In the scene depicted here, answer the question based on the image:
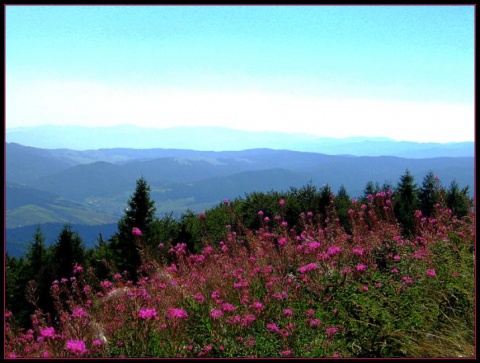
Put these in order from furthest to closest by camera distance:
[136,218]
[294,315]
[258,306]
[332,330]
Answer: [136,218] < [294,315] < [258,306] < [332,330]

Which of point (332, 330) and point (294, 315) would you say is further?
point (294, 315)

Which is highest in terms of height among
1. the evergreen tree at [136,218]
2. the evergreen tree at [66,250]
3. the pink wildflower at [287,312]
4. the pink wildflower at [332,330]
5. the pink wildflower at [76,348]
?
the pink wildflower at [76,348]

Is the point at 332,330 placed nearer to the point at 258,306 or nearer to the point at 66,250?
the point at 258,306

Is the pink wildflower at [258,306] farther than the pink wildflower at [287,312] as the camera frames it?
Yes

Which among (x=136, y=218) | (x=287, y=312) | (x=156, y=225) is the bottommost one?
(x=156, y=225)

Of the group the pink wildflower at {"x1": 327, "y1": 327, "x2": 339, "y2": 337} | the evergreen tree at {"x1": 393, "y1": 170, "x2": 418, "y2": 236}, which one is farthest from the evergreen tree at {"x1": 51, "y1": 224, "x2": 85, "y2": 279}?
the pink wildflower at {"x1": 327, "y1": 327, "x2": 339, "y2": 337}

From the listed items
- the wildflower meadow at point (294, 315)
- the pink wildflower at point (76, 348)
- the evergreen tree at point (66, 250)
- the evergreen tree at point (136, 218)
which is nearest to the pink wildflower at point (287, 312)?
the wildflower meadow at point (294, 315)

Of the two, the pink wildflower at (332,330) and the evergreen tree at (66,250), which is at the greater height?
the pink wildflower at (332,330)

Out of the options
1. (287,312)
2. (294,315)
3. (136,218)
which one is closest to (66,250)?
(136,218)

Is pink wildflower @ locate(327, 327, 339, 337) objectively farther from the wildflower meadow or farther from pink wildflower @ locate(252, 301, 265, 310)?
pink wildflower @ locate(252, 301, 265, 310)

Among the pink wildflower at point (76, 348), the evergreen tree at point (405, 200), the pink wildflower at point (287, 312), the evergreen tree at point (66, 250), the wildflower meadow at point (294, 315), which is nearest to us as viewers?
the pink wildflower at point (76, 348)

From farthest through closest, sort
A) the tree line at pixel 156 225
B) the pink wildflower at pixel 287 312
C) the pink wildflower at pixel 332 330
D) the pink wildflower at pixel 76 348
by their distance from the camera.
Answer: the tree line at pixel 156 225 → the pink wildflower at pixel 287 312 → the pink wildflower at pixel 332 330 → the pink wildflower at pixel 76 348

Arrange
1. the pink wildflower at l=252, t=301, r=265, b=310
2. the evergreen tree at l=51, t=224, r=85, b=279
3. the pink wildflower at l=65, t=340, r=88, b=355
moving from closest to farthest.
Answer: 1. the pink wildflower at l=65, t=340, r=88, b=355
2. the pink wildflower at l=252, t=301, r=265, b=310
3. the evergreen tree at l=51, t=224, r=85, b=279

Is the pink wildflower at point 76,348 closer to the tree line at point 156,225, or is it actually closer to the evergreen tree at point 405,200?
the tree line at point 156,225
